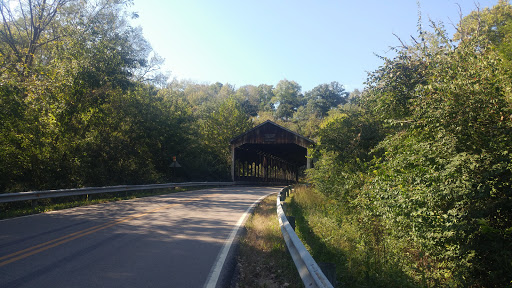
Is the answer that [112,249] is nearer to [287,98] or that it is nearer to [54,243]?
[54,243]

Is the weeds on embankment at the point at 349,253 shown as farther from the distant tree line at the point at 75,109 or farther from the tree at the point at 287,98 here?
the tree at the point at 287,98

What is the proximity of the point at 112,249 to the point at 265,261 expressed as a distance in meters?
2.88

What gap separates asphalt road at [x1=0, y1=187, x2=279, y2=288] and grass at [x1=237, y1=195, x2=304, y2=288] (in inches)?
16.8

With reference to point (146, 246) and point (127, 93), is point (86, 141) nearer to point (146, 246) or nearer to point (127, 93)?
point (127, 93)

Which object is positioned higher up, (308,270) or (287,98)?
(287,98)

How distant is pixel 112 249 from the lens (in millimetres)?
6414

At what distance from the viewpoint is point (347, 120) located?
45.1 ft

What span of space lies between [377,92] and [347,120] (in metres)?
2.02

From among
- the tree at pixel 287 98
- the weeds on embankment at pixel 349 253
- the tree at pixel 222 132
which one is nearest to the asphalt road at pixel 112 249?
the weeds on embankment at pixel 349 253

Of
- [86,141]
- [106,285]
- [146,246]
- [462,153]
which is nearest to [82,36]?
[86,141]

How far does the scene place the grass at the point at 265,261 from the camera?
5245mm

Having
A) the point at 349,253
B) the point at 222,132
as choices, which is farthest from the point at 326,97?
the point at 349,253

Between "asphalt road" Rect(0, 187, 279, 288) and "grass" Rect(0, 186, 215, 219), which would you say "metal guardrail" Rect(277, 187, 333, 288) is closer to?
"asphalt road" Rect(0, 187, 279, 288)

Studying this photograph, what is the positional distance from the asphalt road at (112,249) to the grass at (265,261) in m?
0.43
